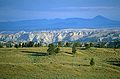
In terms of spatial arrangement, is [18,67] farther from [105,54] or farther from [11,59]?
[105,54]

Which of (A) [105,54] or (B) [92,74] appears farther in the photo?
(A) [105,54]

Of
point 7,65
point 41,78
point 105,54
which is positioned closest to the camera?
point 41,78

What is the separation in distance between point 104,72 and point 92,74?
4836 millimetres

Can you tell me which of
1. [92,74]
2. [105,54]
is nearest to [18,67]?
[92,74]

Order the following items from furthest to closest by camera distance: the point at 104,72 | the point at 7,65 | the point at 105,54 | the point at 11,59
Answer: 1. the point at 105,54
2. the point at 11,59
3. the point at 104,72
4. the point at 7,65

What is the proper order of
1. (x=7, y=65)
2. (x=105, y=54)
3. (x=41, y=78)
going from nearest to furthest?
1. (x=41, y=78)
2. (x=7, y=65)
3. (x=105, y=54)

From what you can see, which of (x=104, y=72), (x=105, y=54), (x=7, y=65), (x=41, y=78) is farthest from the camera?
(x=105, y=54)

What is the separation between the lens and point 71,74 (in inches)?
2063

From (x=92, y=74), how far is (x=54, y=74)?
9398mm

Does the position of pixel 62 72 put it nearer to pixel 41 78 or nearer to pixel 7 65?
pixel 41 78


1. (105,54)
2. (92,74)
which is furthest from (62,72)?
(105,54)

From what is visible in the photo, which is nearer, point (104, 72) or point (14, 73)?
point (14, 73)

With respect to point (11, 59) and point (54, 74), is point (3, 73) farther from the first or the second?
point (11, 59)

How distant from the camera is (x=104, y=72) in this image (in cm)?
5775
